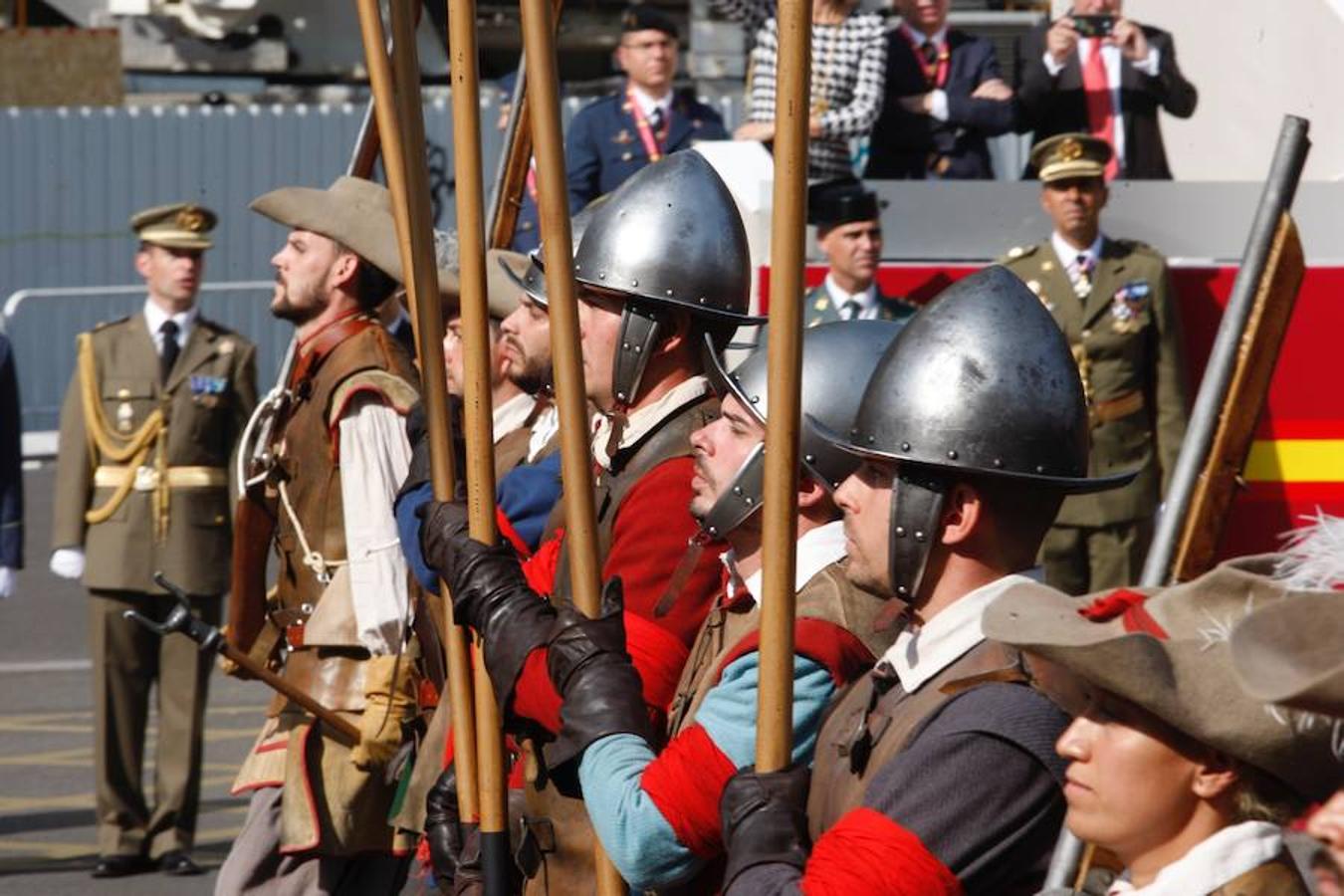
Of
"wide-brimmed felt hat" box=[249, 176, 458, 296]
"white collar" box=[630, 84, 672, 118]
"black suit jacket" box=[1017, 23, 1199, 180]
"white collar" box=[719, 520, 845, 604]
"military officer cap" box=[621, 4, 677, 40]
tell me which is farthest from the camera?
"military officer cap" box=[621, 4, 677, 40]

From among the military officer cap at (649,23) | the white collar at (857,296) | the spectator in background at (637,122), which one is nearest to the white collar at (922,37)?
the spectator in background at (637,122)

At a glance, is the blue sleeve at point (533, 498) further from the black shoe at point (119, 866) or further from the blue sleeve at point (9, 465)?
the blue sleeve at point (9, 465)

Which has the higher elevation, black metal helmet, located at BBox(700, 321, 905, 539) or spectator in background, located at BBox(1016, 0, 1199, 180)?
spectator in background, located at BBox(1016, 0, 1199, 180)

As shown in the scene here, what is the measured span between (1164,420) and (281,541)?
2996 mm

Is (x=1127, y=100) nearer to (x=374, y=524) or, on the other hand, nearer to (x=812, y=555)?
(x=374, y=524)

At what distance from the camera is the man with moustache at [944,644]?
114 inches

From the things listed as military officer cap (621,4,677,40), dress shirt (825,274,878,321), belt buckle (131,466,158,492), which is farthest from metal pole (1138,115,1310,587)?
military officer cap (621,4,677,40)

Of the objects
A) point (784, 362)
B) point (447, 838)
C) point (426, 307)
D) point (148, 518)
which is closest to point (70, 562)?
point (148, 518)

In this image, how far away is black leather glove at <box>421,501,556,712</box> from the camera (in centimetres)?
362

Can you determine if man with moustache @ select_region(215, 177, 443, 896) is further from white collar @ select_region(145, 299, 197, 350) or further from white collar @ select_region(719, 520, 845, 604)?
white collar @ select_region(145, 299, 197, 350)

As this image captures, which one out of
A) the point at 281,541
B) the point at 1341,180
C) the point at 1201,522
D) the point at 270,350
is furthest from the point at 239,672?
the point at 270,350

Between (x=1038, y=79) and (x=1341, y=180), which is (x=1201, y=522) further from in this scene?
(x=1038, y=79)

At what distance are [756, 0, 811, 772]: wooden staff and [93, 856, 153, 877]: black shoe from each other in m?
5.46

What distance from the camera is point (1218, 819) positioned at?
262 cm
